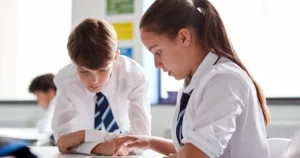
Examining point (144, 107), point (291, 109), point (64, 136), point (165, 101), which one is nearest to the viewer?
point (64, 136)

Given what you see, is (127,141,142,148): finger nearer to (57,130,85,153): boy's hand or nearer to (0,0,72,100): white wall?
(57,130,85,153): boy's hand

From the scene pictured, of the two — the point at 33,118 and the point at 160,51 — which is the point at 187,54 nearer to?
the point at 160,51

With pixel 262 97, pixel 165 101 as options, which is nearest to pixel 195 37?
pixel 262 97

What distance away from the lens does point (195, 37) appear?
110cm

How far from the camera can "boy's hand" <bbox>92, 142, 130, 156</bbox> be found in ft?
4.75

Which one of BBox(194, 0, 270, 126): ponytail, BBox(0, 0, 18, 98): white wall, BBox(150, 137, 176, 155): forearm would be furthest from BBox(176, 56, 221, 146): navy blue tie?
BBox(0, 0, 18, 98): white wall

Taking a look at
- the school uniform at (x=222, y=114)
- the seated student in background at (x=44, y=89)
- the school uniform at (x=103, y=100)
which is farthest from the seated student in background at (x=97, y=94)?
the seated student in background at (x=44, y=89)

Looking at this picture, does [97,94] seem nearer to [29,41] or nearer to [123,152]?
[123,152]

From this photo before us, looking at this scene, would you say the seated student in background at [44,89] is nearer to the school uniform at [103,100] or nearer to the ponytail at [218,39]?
the school uniform at [103,100]

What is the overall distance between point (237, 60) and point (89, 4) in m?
2.41

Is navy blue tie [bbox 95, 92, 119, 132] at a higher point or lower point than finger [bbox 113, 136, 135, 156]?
lower

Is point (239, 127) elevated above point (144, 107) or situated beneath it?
elevated above

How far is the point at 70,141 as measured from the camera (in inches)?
63.0

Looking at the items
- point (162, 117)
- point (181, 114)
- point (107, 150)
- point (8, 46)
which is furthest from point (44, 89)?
point (181, 114)
